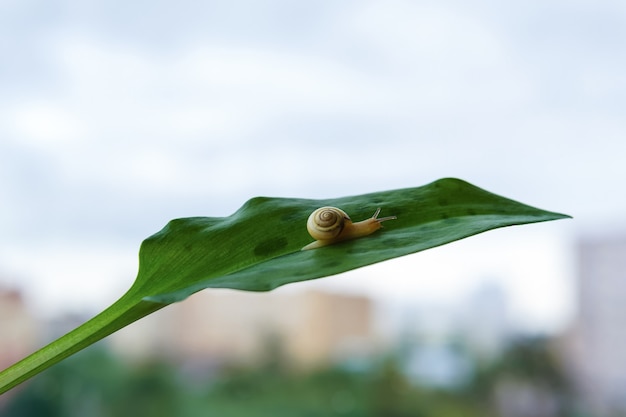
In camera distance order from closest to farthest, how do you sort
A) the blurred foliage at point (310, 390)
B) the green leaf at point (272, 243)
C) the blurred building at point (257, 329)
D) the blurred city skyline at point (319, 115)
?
the green leaf at point (272, 243) → the blurred building at point (257, 329) → the blurred foliage at point (310, 390) → the blurred city skyline at point (319, 115)

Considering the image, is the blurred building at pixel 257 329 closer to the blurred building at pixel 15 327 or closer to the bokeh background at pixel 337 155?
the bokeh background at pixel 337 155

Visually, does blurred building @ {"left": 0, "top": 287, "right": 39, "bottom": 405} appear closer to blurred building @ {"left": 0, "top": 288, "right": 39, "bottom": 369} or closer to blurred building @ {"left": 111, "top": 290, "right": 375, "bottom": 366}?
blurred building @ {"left": 0, "top": 288, "right": 39, "bottom": 369}

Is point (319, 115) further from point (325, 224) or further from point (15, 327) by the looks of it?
point (325, 224)

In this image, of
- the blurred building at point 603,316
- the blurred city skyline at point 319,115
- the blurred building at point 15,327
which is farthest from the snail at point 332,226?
the blurred building at point 603,316

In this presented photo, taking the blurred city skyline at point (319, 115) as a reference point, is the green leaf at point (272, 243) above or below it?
below

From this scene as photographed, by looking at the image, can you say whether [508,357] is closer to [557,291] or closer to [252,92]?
[557,291]

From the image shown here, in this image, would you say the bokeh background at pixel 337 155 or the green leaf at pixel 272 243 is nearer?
the green leaf at pixel 272 243

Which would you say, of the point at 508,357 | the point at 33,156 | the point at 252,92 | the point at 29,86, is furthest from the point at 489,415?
the point at 29,86
